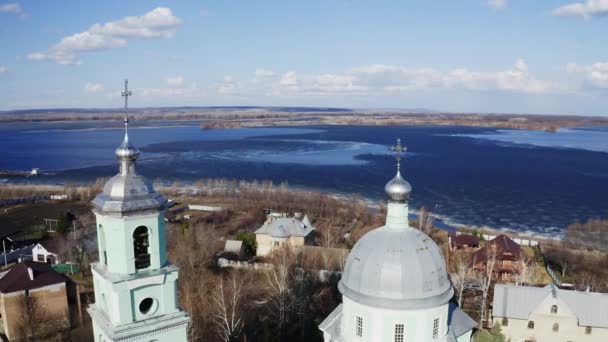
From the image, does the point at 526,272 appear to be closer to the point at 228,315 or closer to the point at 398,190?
the point at 228,315

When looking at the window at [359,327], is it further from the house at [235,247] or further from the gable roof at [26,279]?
the house at [235,247]

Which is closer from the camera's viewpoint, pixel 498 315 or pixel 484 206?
pixel 498 315

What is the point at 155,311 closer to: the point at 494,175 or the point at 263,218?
the point at 263,218

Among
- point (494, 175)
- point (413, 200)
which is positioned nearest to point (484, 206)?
point (413, 200)

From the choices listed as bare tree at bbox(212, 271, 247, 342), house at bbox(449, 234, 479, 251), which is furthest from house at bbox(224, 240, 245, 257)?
house at bbox(449, 234, 479, 251)

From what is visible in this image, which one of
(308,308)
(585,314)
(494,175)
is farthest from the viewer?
(494,175)

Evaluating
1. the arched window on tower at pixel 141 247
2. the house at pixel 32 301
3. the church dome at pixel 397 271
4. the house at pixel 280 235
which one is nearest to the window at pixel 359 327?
the church dome at pixel 397 271

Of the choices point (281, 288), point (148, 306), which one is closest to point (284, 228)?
point (281, 288)
